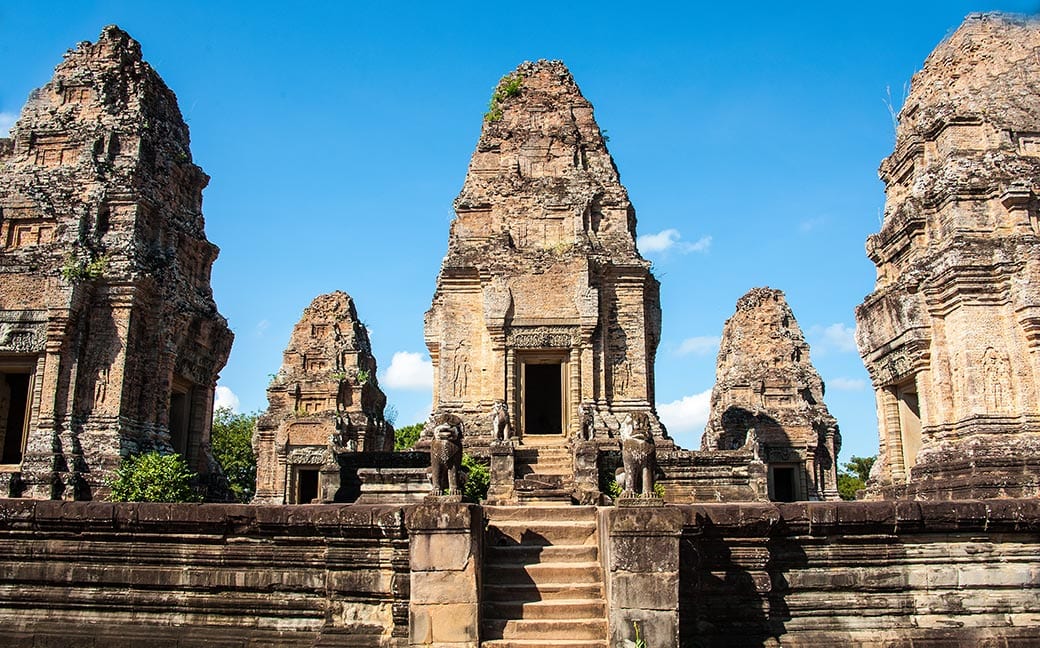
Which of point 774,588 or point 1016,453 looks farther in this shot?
point 1016,453

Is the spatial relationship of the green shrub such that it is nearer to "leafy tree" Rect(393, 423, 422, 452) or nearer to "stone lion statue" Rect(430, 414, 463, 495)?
"stone lion statue" Rect(430, 414, 463, 495)

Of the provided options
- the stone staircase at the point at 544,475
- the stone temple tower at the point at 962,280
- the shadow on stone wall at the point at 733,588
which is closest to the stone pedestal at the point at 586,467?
the stone staircase at the point at 544,475

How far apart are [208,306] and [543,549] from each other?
1246 cm

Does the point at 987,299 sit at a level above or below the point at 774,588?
above

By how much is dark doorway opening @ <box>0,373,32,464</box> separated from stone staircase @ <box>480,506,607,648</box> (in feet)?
40.7

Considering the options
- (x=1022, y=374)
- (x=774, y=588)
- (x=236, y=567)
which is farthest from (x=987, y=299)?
(x=236, y=567)

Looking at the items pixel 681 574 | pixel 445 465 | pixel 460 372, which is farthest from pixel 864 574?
pixel 460 372

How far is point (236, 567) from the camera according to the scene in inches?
291

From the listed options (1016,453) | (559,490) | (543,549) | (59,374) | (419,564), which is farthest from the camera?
(59,374)

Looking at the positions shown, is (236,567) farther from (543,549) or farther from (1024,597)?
(1024,597)

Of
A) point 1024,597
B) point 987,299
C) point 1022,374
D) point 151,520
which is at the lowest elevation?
point 1024,597

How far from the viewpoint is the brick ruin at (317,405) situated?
27641 millimetres

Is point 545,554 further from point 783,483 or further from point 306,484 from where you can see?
point 783,483

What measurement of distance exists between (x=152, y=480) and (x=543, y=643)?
9759 mm
